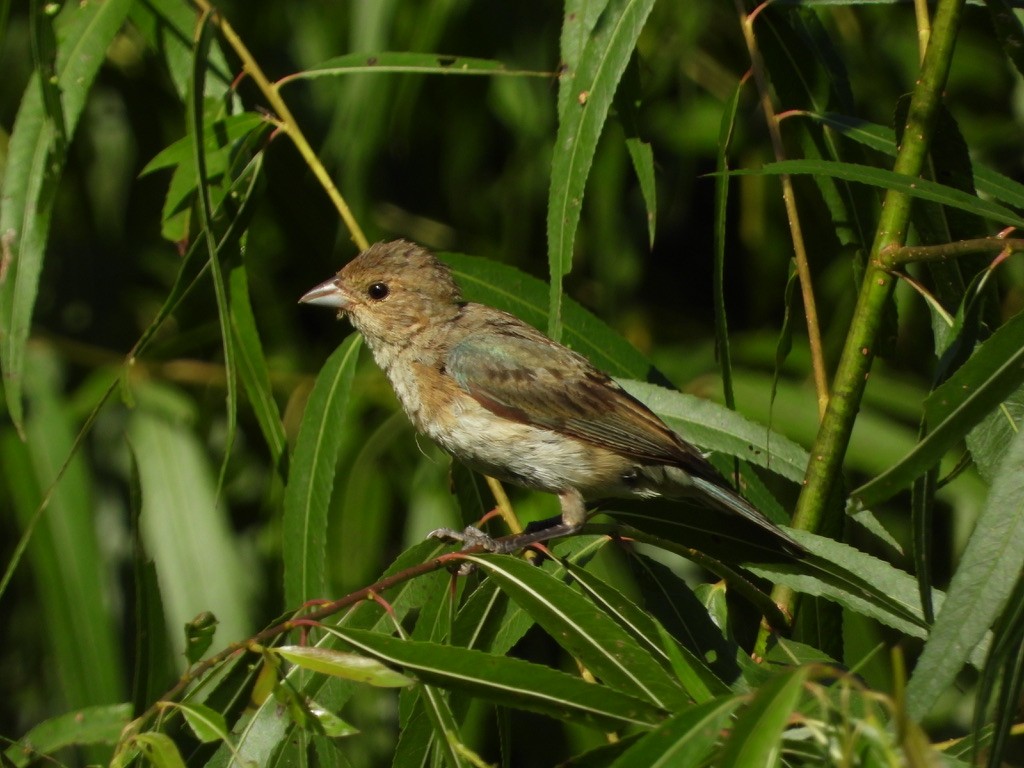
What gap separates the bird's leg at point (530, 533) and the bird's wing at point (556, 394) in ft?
0.64

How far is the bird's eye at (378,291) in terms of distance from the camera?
4352 millimetres

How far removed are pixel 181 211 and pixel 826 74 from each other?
185 cm

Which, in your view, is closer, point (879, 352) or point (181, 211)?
point (879, 352)

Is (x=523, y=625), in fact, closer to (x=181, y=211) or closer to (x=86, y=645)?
(x=181, y=211)

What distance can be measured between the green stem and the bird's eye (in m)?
1.90

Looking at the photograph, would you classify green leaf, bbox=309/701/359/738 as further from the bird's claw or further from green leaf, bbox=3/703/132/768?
green leaf, bbox=3/703/132/768

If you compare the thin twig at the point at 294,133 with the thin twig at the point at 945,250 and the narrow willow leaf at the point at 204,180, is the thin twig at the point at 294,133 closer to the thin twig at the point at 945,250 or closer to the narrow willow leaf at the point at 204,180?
the narrow willow leaf at the point at 204,180

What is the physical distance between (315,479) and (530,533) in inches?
23.6

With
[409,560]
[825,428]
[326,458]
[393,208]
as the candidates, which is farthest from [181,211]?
[393,208]

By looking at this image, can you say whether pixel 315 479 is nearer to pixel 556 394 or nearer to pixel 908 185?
pixel 556 394

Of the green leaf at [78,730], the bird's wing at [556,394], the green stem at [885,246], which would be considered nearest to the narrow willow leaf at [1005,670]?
the green stem at [885,246]

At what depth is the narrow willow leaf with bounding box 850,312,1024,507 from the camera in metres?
2.04

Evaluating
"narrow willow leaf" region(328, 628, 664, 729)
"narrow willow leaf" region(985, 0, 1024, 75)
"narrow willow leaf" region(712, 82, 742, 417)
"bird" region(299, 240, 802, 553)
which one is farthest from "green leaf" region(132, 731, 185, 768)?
"narrow willow leaf" region(985, 0, 1024, 75)

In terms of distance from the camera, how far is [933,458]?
2104 millimetres
